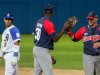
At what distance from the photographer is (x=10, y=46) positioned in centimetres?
929

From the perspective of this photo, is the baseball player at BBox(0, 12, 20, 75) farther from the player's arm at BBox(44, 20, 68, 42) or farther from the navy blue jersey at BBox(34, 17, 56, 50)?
the player's arm at BBox(44, 20, 68, 42)

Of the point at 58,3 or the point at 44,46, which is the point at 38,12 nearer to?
the point at 58,3

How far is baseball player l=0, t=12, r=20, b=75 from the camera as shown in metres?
9.13

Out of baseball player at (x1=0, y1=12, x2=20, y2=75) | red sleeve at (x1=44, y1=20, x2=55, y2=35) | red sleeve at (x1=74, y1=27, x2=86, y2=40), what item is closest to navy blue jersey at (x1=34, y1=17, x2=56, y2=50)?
red sleeve at (x1=44, y1=20, x2=55, y2=35)

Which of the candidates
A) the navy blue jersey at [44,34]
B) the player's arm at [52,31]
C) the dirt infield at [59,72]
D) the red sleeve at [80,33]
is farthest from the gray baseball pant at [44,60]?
the dirt infield at [59,72]

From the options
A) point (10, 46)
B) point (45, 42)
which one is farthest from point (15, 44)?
point (45, 42)

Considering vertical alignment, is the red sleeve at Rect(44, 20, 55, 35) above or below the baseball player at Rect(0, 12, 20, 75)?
above

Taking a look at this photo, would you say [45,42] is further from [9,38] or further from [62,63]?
[62,63]

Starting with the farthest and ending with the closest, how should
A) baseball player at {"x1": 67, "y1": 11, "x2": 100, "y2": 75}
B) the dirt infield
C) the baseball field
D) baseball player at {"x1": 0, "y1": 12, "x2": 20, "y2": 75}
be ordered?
the baseball field
the dirt infield
baseball player at {"x1": 0, "y1": 12, "x2": 20, "y2": 75}
baseball player at {"x1": 67, "y1": 11, "x2": 100, "y2": 75}

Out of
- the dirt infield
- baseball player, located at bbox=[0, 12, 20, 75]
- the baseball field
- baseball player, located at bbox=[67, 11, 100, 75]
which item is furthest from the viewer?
the baseball field

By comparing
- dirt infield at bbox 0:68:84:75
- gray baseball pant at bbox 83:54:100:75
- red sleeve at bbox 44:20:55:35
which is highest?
red sleeve at bbox 44:20:55:35

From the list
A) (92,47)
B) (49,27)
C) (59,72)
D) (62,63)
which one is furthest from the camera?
(62,63)

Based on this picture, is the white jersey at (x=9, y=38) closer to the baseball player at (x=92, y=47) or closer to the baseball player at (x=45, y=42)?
the baseball player at (x=45, y=42)

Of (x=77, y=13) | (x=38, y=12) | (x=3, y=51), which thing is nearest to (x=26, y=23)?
(x=38, y=12)
